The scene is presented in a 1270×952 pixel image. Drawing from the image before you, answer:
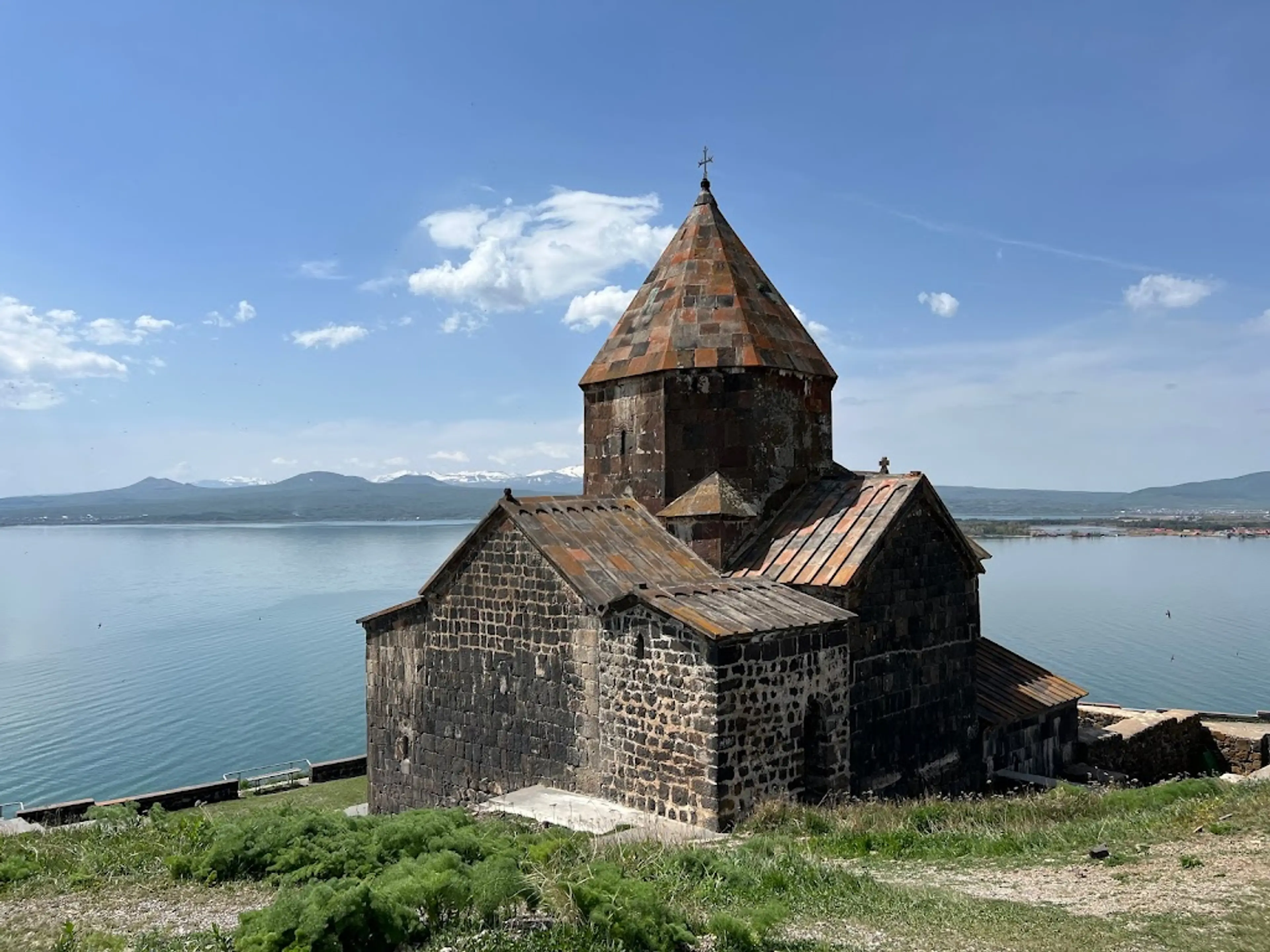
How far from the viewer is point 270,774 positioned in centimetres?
2036

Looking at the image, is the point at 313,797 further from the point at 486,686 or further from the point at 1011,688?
the point at 1011,688

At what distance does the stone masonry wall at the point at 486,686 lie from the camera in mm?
8750

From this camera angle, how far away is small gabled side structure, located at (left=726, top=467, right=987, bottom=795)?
9.05 meters


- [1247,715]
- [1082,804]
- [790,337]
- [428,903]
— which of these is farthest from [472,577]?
[1247,715]

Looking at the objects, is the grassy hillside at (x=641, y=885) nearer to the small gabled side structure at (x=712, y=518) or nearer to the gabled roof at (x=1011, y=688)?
the small gabled side structure at (x=712, y=518)

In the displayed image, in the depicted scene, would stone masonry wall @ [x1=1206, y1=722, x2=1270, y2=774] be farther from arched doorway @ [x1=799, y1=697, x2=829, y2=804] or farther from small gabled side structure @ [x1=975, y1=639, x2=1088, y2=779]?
arched doorway @ [x1=799, y1=697, x2=829, y2=804]

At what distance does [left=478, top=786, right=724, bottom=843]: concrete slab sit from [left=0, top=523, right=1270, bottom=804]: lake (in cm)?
1656

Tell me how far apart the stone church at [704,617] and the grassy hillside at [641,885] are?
116 centimetres

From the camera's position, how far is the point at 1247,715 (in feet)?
59.1

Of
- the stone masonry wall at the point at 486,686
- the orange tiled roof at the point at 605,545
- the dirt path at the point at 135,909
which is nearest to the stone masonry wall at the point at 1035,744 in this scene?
the orange tiled roof at the point at 605,545

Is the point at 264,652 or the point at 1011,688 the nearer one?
the point at 1011,688

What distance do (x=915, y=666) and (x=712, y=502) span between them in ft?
8.87

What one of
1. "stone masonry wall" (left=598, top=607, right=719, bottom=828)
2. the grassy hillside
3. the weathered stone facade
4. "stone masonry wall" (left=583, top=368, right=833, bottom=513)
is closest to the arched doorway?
the weathered stone facade

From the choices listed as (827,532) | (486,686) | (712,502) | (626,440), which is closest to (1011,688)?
(827,532)
